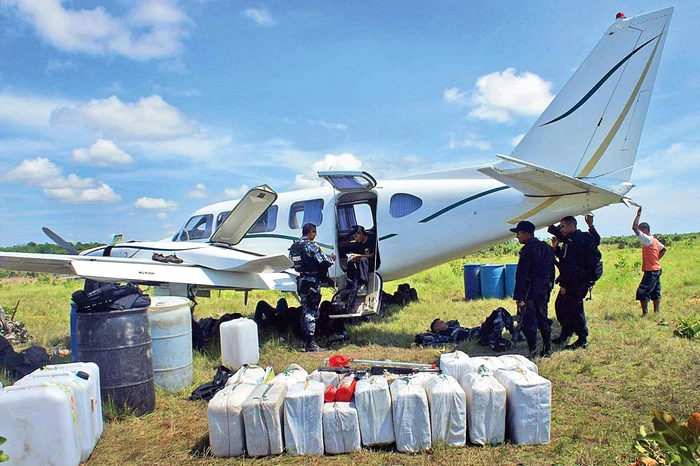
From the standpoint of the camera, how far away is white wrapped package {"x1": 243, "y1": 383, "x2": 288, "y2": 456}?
Result: 3906mm

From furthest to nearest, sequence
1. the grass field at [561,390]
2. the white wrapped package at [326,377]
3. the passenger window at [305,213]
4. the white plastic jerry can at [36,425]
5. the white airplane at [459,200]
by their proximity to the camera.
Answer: the passenger window at [305,213] → the white airplane at [459,200] → the white wrapped package at [326,377] → the grass field at [561,390] → the white plastic jerry can at [36,425]

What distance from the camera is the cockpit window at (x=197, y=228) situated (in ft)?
40.3

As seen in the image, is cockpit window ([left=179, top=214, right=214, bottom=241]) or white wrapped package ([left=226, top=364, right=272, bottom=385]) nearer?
white wrapped package ([left=226, top=364, right=272, bottom=385])

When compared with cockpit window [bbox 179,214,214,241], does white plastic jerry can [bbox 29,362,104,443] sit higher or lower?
lower

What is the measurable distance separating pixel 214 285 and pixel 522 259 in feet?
15.8

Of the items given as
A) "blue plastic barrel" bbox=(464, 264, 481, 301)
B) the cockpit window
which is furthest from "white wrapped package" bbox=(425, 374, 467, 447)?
the cockpit window

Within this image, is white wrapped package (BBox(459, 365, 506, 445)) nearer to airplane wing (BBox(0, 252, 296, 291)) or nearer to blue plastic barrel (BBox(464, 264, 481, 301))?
airplane wing (BBox(0, 252, 296, 291))

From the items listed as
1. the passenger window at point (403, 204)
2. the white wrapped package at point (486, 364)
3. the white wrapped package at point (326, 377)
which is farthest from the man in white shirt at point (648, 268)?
the white wrapped package at point (326, 377)

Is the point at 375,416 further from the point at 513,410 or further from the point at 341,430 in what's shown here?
the point at 513,410

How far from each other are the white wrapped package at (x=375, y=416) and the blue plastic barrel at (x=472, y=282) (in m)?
8.90

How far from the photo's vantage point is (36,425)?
12.2 ft

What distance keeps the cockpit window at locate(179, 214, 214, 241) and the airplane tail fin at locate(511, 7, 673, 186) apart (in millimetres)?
7891

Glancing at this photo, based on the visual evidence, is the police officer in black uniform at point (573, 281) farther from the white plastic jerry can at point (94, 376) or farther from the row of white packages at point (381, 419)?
the white plastic jerry can at point (94, 376)

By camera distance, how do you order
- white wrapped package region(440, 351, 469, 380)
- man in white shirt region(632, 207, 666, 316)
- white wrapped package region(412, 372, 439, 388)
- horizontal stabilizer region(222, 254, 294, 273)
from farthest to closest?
man in white shirt region(632, 207, 666, 316) < horizontal stabilizer region(222, 254, 294, 273) < white wrapped package region(440, 351, 469, 380) < white wrapped package region(412, 372, 439, 388)
